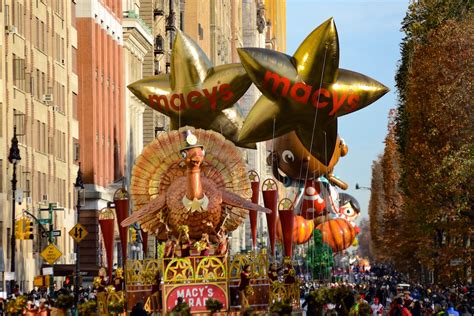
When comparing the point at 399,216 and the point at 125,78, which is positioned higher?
the point at 125,78

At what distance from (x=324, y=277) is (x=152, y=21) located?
44.8 metres

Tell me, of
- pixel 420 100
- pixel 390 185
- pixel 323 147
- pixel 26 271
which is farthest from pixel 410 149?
pixel 390 185

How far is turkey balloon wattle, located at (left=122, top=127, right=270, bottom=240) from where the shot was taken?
34.3 metres

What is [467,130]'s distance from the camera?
2239 inches

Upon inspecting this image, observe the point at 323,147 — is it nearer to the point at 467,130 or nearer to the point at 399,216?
the point at 467,130

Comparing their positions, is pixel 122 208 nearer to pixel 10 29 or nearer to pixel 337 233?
pixel 10 29

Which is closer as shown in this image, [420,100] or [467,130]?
[467,130]

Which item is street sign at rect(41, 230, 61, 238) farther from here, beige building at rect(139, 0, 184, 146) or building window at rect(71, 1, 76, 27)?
beige building at rect(139, 0, 184, 146)

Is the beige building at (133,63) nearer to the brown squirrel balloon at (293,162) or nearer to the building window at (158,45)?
the building window at (158,45)

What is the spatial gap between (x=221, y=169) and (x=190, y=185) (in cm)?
185

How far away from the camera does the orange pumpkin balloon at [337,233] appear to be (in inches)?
2837

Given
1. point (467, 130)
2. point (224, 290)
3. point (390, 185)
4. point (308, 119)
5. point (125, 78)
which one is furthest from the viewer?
point (390, 185)

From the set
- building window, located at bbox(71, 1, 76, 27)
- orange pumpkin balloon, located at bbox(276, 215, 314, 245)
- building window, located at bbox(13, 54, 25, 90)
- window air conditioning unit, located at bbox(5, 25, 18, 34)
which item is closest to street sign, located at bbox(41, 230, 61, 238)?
building window, located at bbox(13, 54, 25, 90)

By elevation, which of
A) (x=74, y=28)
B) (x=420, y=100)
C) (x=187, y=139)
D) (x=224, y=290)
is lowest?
(x=224, y=290)
